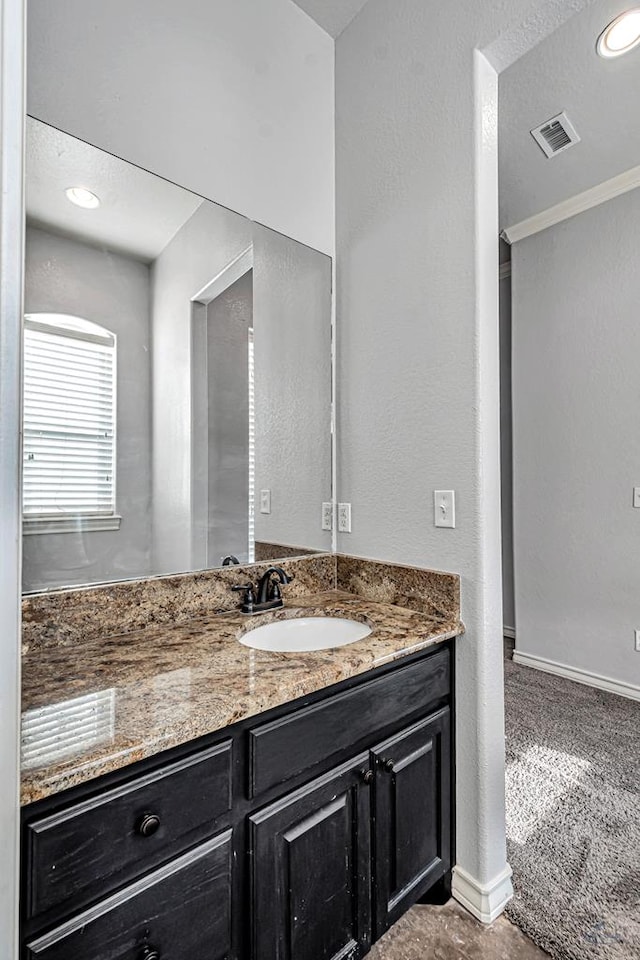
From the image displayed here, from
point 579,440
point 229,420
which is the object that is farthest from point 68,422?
point 579,440

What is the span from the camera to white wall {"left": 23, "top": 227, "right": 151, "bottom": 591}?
1.26 m

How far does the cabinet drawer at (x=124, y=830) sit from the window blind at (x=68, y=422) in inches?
29.6

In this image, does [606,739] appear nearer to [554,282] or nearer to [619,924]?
[619,924]

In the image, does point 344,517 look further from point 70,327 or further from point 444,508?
point 70,327

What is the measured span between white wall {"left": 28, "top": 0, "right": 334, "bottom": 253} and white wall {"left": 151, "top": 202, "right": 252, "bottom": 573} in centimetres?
19

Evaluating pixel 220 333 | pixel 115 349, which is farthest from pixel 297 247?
pixel 115 349

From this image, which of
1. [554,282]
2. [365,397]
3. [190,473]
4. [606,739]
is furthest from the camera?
[554,282]

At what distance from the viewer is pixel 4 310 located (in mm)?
488

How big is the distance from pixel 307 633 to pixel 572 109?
2761 millimetres

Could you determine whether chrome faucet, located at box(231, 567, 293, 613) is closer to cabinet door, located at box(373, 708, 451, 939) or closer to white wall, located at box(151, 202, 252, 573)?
white wall, located at box(151, 202, 252, 573)

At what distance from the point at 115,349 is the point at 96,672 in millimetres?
877

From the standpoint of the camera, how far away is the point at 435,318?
62.6 inches

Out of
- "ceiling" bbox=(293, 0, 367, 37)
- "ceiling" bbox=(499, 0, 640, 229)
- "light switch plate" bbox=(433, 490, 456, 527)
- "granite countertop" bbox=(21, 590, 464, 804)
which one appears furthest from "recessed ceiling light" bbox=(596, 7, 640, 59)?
"granite countertop" bbox=(21, 590, 464, 804)

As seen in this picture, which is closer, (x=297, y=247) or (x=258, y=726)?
(x=258, y=726)
